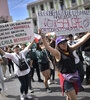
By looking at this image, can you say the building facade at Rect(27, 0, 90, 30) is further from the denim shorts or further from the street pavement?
the denim shorts

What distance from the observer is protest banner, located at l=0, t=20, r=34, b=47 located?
3.89 m

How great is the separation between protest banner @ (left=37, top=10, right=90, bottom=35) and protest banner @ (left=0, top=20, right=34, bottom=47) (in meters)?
0.46

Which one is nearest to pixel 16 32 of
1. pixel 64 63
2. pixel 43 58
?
pixel 43 58

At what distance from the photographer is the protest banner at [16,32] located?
12.8ft

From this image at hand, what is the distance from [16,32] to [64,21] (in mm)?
1288

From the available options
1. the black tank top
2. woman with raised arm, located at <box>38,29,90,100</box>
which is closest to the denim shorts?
woman with raised arm, located at <box>38,29,90,100</box>

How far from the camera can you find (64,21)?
4.02 meters

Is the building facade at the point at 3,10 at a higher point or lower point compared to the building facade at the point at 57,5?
lower

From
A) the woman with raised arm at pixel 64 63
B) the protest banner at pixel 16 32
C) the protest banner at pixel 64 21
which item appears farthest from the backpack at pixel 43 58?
the woman with raised arm at pixel 64 63

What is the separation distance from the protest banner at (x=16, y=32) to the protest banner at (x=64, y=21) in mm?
461

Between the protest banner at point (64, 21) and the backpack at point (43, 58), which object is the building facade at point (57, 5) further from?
the backpack at point (43, 58)

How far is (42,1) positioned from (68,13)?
37.3 metres

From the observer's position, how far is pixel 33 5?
4056 cm

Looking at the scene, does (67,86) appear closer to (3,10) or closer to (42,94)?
(42,94)
